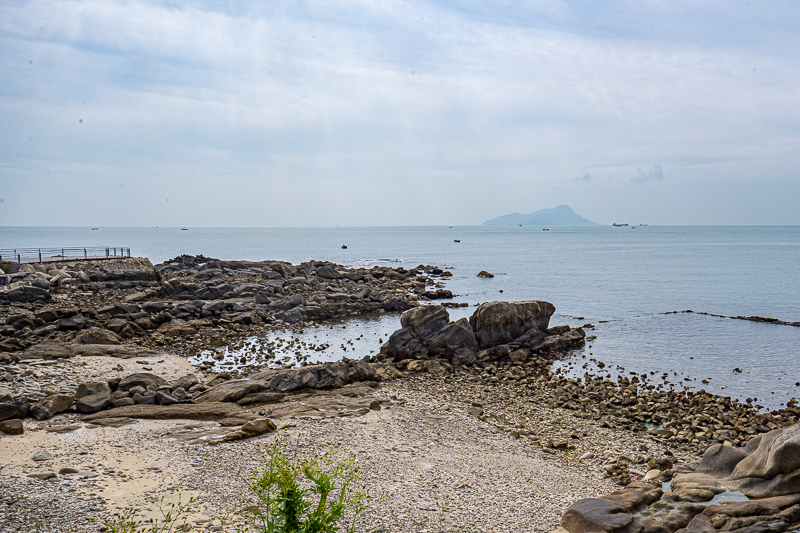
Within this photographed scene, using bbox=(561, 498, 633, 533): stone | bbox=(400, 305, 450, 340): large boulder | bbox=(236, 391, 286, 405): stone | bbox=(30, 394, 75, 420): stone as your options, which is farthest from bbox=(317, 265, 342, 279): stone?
bbox=(561, 498, 633, 533): stone

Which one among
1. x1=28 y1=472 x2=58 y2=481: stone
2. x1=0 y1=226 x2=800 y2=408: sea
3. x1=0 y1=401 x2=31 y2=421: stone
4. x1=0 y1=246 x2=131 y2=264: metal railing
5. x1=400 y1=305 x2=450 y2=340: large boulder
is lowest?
x1=0 y1=226 x2=800 y2=408: sea

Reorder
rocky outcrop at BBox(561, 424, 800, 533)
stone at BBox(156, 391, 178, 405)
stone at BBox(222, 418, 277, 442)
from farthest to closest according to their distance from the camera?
stone at BBox(156, 391, 178, 405) → stone at BBox(222, 418, 277, 442) → rocky outcrop at BBox(561, 424, 800, 533)

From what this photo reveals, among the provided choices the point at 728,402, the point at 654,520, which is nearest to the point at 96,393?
the point at 654,520

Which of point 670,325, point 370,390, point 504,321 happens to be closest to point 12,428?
point 370,390

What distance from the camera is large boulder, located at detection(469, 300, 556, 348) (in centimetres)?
2567

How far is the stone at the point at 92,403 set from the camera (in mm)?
14383

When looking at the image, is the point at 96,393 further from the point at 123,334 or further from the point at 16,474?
the point at 123,334

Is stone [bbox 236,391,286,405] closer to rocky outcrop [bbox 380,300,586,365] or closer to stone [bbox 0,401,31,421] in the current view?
stone [bbox 0,401,31,421]

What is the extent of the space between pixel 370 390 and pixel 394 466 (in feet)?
22.3

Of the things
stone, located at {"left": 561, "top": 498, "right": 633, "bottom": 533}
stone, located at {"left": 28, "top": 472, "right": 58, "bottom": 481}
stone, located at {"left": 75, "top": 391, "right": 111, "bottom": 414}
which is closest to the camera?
stone, located at {"left": 561, "top": 498, "right": 633, "bottom": 533}

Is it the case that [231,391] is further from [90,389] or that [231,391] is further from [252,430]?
[90,389]

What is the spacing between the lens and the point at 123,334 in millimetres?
26312

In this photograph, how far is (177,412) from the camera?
14.6m

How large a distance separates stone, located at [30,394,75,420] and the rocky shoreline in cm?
4
